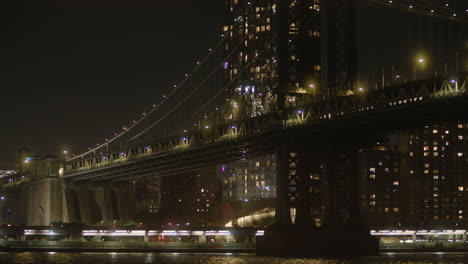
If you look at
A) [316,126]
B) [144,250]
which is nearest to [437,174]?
[144,250]

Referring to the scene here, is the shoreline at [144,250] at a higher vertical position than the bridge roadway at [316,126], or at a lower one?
lower

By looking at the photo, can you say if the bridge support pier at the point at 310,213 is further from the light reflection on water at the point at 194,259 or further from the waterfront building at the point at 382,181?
the waterfront building at the point at 382,181

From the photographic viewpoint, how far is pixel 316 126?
66.1 meters

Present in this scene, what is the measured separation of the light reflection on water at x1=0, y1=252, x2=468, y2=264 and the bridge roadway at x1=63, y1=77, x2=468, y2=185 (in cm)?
970

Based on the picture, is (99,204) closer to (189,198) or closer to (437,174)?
(189,198)

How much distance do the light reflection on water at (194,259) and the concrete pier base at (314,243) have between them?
41.3 inches

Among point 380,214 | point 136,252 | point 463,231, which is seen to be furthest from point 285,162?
point 380,214

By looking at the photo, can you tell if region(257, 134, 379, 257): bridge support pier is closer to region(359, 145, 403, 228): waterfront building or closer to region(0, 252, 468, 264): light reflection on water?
region(0, 252, 468, 264): light reflection on water

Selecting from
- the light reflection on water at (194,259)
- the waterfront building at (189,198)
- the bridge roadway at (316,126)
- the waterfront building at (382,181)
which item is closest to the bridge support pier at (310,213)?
the bridge roadway at (316,126)

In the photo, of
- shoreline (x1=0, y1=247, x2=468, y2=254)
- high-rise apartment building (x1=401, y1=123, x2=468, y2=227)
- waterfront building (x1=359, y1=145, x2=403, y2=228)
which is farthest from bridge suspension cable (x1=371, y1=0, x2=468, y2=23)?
high-rise apartment building (x1=401, y1=123, x2=468, y2=227)

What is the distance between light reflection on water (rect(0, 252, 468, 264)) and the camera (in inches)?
2525

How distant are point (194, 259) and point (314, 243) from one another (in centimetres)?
994

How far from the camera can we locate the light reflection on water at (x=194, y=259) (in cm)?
6412

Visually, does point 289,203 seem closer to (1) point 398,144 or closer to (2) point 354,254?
(2) point 354,254
